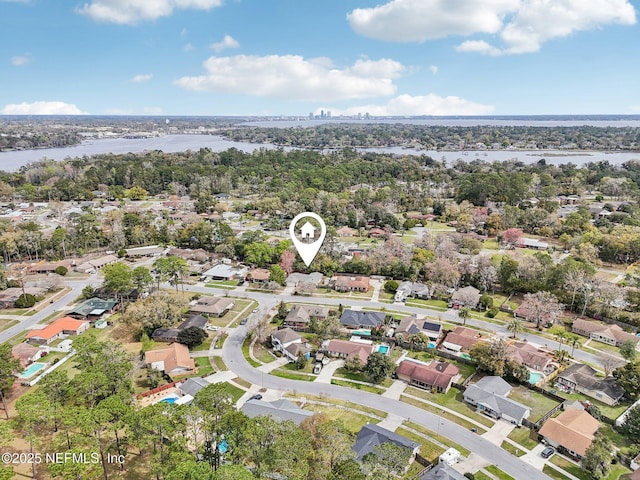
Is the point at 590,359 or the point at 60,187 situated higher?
the point at 60,187

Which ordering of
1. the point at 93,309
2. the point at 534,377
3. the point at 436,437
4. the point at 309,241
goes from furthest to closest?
the point at 309,241 < the point at 93,309 < the point at 534,377 < the point at 436,437

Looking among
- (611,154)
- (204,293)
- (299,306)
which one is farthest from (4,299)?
(611,154)

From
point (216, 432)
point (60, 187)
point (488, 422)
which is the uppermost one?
point (60, 187)

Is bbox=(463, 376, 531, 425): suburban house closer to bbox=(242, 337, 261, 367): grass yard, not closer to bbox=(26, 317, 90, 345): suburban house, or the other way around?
bbox=(242, 337, 261, 367): grass yard

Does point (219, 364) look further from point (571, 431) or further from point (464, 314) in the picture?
point (571, 431)

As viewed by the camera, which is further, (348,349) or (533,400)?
(348,349)

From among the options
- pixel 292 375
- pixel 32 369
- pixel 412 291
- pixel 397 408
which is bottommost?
pixel 397 408

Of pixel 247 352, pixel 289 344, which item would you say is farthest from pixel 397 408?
pixel 247 352

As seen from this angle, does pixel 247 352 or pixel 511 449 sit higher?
pixel 247 352

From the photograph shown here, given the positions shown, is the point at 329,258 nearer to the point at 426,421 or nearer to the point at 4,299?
the point at 426,421
